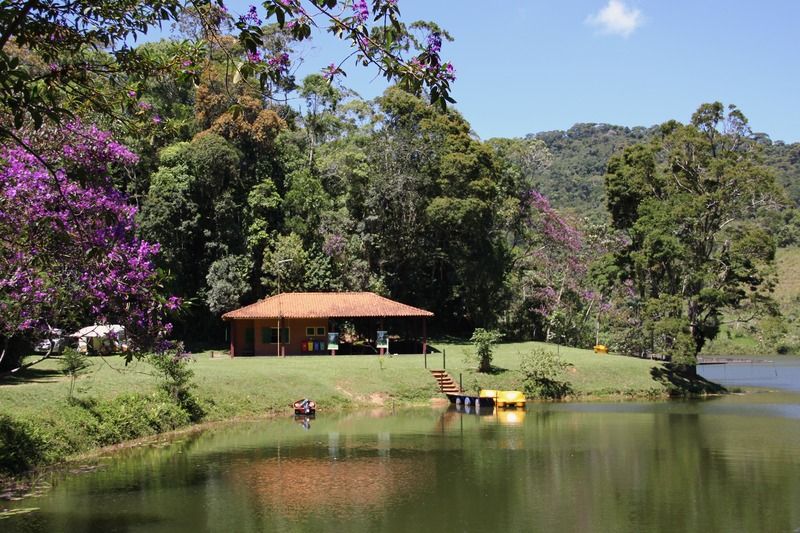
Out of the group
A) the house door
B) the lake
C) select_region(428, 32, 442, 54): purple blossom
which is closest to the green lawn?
the house door

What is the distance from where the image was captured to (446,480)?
16.5 m

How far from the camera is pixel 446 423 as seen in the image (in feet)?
84.4

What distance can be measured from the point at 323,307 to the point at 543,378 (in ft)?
37.3

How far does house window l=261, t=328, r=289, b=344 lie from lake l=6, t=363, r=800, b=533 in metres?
12.9

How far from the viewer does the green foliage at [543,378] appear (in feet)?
107

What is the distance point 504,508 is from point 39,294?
913 cm

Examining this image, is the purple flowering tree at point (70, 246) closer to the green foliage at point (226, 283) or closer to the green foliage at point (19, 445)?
the green foliage at point (19, 445)

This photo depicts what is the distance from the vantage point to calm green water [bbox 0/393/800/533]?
13125mm

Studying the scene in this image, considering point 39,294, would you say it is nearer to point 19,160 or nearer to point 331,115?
point 19,160

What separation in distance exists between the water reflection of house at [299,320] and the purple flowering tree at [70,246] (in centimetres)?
2336

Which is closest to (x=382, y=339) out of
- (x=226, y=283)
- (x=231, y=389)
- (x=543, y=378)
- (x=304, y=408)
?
(x=543, y=378)

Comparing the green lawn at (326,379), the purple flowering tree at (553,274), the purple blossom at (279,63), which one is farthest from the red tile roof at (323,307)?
the purple blossom at (279,63)

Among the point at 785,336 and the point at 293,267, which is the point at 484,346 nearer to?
the point at 293,267

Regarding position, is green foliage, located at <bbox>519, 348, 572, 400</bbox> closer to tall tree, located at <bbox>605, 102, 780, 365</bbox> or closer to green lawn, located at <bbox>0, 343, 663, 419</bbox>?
green lawn, located at <bbox>0, 343, 663, 419</bbox>
